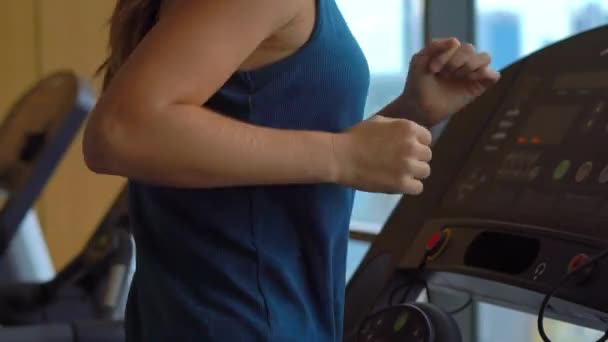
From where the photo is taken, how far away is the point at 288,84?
40.4 inches

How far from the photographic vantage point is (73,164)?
5.08 m

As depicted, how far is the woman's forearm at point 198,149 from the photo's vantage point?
3.13 feet

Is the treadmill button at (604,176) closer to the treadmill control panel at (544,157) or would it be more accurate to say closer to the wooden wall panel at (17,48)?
the treadmill control panel at (544,157)

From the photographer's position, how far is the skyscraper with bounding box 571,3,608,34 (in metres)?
2.67

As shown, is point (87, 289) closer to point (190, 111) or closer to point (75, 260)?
point (75, 260)

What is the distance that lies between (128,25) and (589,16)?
1883 mm

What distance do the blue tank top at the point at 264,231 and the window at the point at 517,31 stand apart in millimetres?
1792

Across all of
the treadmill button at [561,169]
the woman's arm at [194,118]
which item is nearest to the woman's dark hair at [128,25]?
the woman's arm at [194,118]

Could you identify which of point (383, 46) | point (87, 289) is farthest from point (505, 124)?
point (383, 46)

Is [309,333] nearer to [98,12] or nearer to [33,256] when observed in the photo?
[33,256]

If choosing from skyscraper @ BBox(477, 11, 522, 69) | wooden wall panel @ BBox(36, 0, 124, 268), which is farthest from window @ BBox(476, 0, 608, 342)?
wooden wall panel @ BBox(36, 0, 124, 268)

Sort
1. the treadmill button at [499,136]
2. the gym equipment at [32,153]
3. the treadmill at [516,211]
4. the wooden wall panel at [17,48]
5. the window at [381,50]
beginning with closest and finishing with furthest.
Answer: the treadmill at [516,211], the treadmill button at [499,136], the gym equipment at [32,153], the window at [381,50], the wooden wall panel at [17,48]

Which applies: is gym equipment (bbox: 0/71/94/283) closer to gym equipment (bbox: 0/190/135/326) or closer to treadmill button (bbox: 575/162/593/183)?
gym equipment (bbox: 0/190/135/326)

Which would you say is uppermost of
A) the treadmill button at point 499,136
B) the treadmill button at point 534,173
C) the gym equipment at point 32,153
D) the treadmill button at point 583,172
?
the treadmill button at point 583,172
